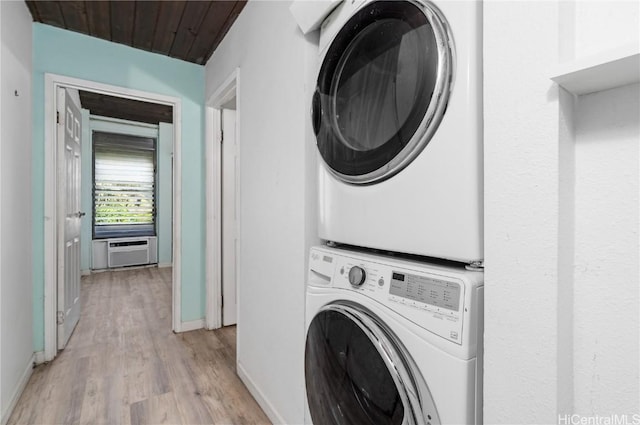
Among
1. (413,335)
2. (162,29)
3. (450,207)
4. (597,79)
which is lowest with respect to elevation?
(413,335)

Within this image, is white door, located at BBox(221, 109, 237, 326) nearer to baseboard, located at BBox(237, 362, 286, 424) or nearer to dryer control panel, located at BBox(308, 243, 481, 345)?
baseboard, located at BBox(237, 362, 286, 424)

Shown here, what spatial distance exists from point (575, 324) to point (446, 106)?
0.49m

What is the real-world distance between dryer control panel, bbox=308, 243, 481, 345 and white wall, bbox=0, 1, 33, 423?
1.77m

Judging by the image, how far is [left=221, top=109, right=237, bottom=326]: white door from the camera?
9.23 feet

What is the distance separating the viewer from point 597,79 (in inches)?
19.8

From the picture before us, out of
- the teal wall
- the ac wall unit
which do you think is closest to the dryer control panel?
the teal wall

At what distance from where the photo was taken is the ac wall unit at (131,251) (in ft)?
16.3

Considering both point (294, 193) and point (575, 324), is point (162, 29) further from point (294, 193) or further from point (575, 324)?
point (575, 324)

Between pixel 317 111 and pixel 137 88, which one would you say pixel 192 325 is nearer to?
pixel 137 88

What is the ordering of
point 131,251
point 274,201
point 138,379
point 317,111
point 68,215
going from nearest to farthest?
point 317,111
point 274,201
point 138,379
point 68,215
point 131,251

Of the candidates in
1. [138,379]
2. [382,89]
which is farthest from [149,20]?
[138,379]

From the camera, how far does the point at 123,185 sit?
5184 millimetres

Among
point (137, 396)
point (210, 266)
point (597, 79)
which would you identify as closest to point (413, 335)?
point (597, 79)

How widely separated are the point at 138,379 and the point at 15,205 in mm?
1247
